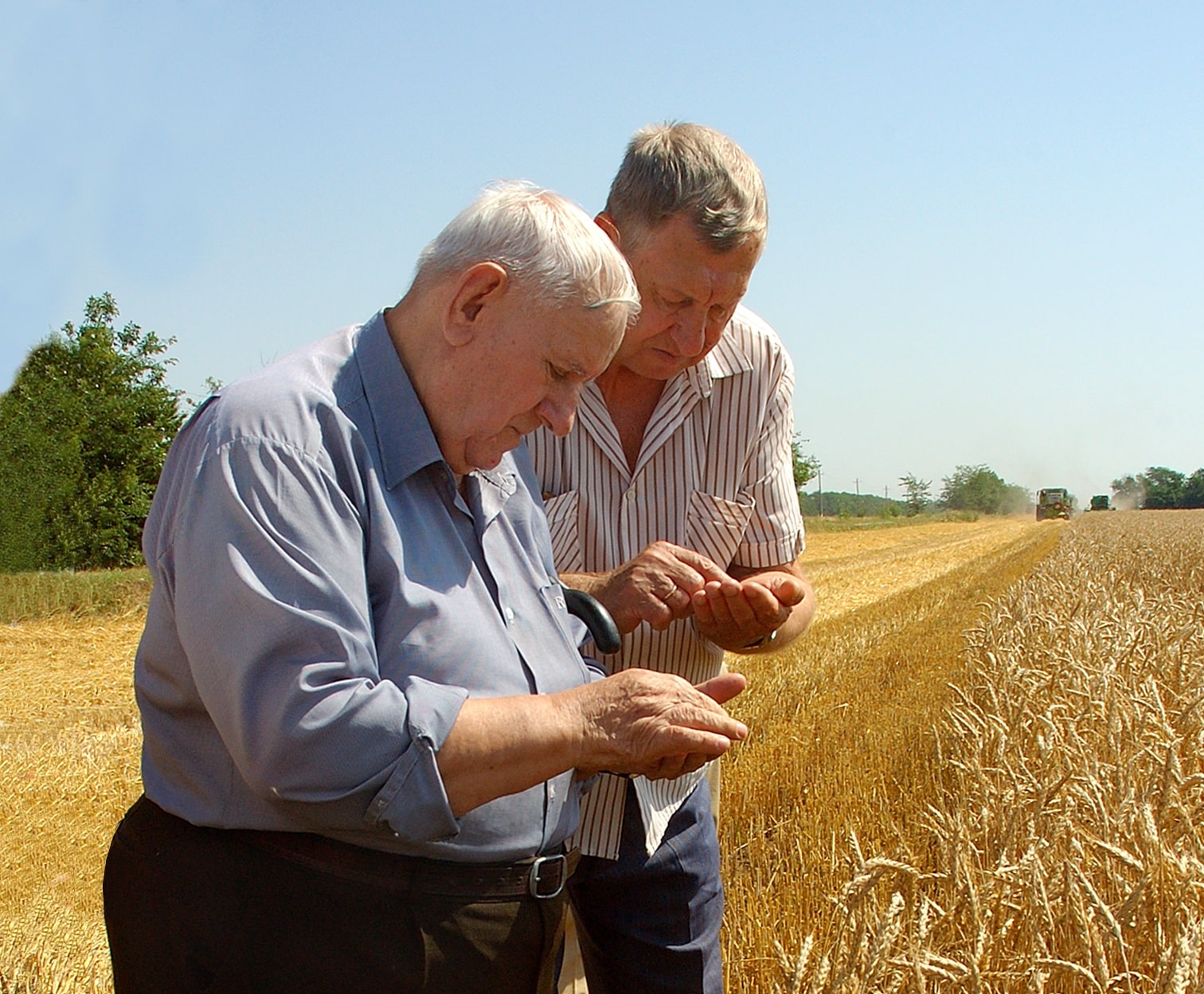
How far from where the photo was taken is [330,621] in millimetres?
1318

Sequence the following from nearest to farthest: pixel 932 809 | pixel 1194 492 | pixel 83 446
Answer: pixel 932 809, pixel 83 446, pixel 1194 492

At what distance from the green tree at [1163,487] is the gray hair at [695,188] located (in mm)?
109739

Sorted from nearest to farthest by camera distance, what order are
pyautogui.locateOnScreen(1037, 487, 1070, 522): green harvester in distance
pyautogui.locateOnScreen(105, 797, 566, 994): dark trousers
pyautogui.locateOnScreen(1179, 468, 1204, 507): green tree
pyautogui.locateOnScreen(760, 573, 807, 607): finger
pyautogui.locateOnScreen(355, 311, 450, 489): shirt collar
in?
pyautogui.locateOnScreen(105, 797, 566, 994): dark trousers, pyautogui.locateOnScreen(355, 311, 450, 489): shirt collar, pyautogui.locateOnScreen(760, 573, 807, 607): finger, pyautogui.locateOnScreen(1037, 487, 1070, 522): green harvester in distance, pyautogui.locateOnScreen(1179, 468, 1204, 507): green tree

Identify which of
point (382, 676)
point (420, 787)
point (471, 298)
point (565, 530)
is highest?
point (471, 298)

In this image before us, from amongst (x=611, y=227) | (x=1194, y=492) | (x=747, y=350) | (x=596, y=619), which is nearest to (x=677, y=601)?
(x=596, y=619)

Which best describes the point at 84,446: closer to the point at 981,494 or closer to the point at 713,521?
the point at 713,521

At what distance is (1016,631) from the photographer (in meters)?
6.38

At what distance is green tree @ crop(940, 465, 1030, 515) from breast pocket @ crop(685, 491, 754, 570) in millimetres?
122479

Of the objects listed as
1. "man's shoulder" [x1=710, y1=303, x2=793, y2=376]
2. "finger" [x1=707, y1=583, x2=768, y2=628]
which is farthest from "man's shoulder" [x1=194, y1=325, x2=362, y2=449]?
"man's shoulder" [x1=710, y1=303, x2=793, y2=376]

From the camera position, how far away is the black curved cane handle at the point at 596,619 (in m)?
1.99

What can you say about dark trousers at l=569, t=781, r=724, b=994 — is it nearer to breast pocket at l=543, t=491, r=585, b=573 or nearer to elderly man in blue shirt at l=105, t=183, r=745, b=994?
breast pocket at l=543, t=491, r=585, b=573

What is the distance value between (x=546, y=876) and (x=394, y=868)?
240 mm

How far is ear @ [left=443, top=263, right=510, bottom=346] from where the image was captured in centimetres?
152

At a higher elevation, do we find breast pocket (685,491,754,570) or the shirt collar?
the shirt collar
